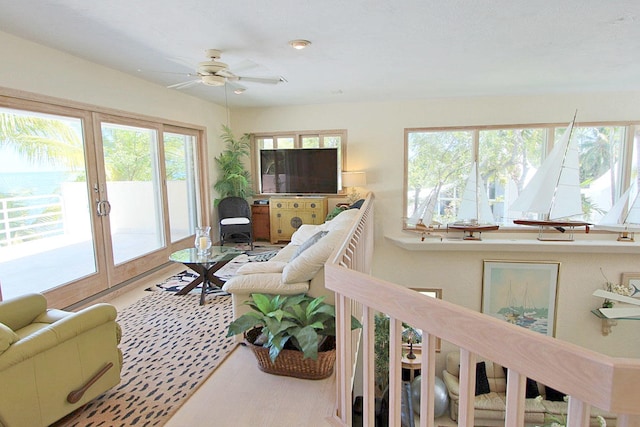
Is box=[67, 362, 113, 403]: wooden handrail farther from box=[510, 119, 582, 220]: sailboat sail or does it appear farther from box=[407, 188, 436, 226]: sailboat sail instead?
box=[510, 119, 582, 220]: sailboat sail

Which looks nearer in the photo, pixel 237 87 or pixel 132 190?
pixel 132 190

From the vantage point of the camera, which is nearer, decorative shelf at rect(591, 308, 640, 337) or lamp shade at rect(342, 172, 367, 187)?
decorative shelf at rect(591, 308, 640, 337)

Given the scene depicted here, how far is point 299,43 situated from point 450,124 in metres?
4.02

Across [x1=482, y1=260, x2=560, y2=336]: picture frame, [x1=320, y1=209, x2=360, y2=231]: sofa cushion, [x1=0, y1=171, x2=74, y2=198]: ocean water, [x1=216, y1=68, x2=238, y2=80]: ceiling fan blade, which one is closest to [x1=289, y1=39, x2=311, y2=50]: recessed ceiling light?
[x1=216, y1=68, x2=238, y2=80]: ceiling fan blade

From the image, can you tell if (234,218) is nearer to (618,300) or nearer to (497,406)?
(497,406)

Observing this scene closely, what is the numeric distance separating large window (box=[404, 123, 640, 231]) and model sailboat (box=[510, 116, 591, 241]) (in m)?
0.28

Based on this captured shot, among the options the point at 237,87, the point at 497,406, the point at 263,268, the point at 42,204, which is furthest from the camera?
the point at 497,406

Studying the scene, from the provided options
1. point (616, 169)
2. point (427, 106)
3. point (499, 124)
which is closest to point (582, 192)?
point (616, 169)

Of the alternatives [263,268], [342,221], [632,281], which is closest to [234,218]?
[342,221]

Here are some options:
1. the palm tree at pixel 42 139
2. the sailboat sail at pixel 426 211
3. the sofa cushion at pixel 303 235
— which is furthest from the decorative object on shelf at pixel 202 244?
the sailboat sail at pixel 426 211

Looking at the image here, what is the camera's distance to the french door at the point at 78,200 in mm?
3123

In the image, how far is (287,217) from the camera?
649 centimetres

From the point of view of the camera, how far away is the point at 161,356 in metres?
2.68

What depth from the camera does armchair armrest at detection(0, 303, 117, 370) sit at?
165 cm
